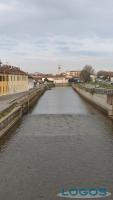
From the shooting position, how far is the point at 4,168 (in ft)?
56.4

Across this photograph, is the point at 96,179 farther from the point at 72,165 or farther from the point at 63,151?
the point at 63,151

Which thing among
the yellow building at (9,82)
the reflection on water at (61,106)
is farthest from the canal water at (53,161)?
the yellow building at (9,82)

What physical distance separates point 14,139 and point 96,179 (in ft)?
34.3

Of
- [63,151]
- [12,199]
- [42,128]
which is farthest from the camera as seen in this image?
[42,128]

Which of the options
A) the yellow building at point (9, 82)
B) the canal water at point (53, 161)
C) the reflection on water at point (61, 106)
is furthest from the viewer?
the yellow building at point (9, 82)

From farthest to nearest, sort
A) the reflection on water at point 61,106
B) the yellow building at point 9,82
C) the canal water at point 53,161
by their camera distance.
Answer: the yellow building at point 9,82 → the reflection on water at point 61,106 → the canal water at point 53,161

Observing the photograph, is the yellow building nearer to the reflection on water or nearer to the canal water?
the reflection on water

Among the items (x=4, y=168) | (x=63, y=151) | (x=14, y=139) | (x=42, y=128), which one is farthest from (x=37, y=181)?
(x=42, y=128)

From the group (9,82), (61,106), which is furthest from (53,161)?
(9,82)

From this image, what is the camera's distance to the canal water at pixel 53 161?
1427 cm

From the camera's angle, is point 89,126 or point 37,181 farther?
point 89,126

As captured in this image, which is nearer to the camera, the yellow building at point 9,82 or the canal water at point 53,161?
the canal water at point 53,161

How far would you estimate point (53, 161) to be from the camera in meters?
18.4

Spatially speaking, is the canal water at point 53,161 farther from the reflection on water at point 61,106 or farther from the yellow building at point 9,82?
the yellow building at point 9,82
